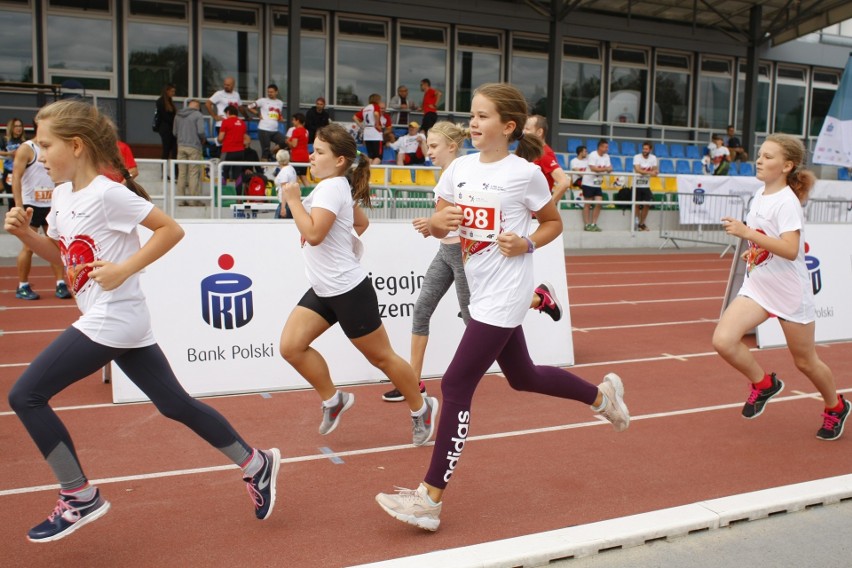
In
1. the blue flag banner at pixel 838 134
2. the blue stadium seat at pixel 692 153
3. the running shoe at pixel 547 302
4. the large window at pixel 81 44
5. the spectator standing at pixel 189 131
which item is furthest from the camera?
the blue stadium seat at pixel 692 153

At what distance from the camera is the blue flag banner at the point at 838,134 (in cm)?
1717

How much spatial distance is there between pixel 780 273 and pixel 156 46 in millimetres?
21406

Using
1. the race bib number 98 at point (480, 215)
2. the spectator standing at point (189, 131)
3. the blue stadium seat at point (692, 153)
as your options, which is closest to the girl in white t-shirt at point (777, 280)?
the race bib number 98 at point (480, 215)

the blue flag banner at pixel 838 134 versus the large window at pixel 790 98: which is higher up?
the large window at pixel 790 98

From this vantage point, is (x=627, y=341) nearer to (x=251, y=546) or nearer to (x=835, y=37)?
(x=251, y=546)

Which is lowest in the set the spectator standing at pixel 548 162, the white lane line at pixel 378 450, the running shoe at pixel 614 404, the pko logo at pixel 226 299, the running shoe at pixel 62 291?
the white lane line at pixel 378 450

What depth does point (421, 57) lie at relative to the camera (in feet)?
90.1

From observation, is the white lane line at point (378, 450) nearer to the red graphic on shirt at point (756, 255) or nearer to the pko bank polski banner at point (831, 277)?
the red graphic on shirt at point (756, 255)

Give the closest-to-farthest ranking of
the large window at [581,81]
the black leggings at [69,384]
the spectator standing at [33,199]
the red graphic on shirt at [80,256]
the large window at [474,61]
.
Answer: the black leggings at [69,384]
the red graphic on shirt at [80,256]
the spectator standing at [33,199]
the large window at [474,61]
the large window at [581,81]

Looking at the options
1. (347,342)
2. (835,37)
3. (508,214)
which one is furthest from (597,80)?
(508,214)

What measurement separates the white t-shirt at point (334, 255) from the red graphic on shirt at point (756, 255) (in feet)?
8.28

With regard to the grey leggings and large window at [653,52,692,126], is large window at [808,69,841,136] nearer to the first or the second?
large window at [653,52,692,126]

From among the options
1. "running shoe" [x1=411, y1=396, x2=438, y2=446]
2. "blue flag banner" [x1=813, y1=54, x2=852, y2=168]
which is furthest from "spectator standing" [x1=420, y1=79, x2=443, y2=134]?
"running shoe" [x1=411, y1=396, x2=438, y2=446]

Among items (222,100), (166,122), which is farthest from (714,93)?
(166,122)
